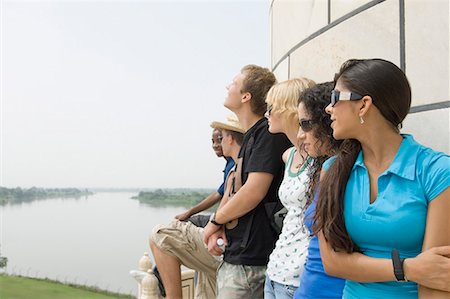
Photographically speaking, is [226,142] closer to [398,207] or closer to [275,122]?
[275,122]

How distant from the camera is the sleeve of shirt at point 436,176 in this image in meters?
1.21

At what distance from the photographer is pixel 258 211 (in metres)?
2.34

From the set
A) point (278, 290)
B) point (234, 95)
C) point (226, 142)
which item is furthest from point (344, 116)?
point (226, 142)

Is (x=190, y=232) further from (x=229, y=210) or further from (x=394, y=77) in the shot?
(x=394, y=77)

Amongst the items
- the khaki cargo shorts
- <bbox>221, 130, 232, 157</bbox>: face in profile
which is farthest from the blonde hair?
the khaki cargo shorts

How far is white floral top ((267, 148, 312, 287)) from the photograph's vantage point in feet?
6.09

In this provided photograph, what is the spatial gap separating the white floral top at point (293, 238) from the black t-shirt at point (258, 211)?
320 millimetres

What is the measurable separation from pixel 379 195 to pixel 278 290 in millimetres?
775

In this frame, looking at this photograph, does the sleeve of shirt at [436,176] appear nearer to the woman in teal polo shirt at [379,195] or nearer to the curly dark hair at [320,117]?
the woman in teal polo shirt at [379,195]

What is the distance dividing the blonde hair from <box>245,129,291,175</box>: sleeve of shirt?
219 mm

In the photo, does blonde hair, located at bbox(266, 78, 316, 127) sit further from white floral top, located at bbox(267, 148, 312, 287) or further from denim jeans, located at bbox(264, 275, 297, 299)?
denim jeans, located at bbox(264, 275, 297, 299)

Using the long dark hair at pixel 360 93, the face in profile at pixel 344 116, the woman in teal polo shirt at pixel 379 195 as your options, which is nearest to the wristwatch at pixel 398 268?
the woman in teal polo shirt at pixel 379 195

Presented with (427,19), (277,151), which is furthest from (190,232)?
(427,19)

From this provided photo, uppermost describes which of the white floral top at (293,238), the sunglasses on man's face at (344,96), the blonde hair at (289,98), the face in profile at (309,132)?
the blonde hair at (289,98)
